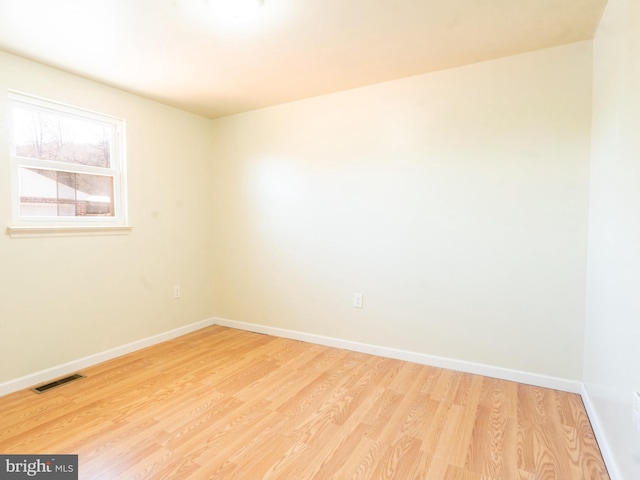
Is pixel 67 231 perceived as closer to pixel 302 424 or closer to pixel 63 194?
pixel 63 194

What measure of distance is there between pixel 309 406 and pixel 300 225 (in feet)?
5.58

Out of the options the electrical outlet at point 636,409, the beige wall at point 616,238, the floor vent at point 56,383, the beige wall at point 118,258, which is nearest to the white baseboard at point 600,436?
the beige wall at point 616,238

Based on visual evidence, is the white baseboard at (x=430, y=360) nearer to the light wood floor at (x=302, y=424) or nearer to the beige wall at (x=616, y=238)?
the light wood floor at (x=302, y=424)

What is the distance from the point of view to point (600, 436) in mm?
1735

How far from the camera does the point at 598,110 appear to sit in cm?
200

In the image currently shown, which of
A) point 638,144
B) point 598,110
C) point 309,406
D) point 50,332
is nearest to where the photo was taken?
point 638,144

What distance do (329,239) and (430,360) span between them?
1.36 meters

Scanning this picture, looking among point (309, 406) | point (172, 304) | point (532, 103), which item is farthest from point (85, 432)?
point (532, 103)

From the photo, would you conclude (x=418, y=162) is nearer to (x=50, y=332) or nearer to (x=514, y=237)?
(x=514, y=237)

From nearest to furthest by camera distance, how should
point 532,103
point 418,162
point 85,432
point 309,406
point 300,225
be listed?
point 85,432
point 309,406
point 532,103
point 418,162
point 300,225

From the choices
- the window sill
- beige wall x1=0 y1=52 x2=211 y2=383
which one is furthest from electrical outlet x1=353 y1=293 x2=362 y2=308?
the window sill

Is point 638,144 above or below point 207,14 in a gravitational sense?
below

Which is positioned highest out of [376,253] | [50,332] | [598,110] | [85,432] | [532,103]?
Answer: [532,103]

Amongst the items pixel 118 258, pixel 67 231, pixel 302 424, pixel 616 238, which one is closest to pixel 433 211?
pixel 616 238
